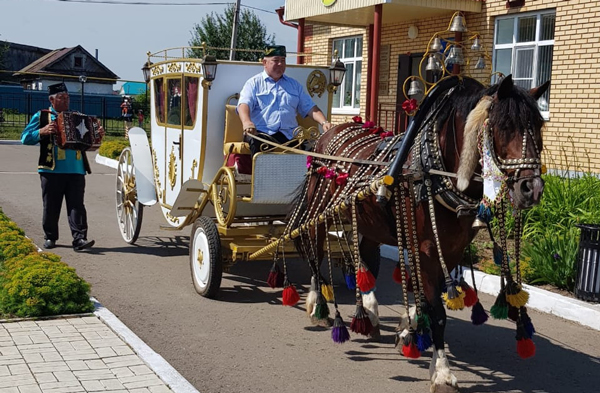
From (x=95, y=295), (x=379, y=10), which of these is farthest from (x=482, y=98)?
(x=379, y=10)

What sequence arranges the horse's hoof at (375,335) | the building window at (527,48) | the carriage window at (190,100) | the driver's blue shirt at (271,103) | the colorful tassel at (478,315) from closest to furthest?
the colorful tassel at (478,315), the horse's hoof at (375,335), the driver's blue shirt at (271,103), the carriage window at (190,100), the building window at (527,48)

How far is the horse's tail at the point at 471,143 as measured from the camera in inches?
173

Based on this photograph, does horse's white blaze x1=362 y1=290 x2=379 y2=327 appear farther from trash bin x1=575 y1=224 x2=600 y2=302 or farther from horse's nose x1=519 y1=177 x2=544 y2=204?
horse's nose x1=519 y1=177 x2=544 y2=204

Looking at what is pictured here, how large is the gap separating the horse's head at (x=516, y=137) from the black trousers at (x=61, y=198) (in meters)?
6.38

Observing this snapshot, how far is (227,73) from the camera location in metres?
7.71

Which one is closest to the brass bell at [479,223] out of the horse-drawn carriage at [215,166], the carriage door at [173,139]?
the horse-drawn carriage at [215,166]

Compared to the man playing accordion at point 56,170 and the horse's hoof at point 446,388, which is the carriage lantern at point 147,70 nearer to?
the man playing accordion at point 56,170

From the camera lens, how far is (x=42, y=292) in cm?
632

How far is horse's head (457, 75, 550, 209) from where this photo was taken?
4105 millimetres

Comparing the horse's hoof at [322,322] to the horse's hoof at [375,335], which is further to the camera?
the horse's hoof at [322,322]

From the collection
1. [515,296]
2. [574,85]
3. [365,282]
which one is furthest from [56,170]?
[574,85]

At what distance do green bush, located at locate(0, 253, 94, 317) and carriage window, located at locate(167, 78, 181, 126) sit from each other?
7.88 feet

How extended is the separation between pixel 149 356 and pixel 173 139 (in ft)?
12.4

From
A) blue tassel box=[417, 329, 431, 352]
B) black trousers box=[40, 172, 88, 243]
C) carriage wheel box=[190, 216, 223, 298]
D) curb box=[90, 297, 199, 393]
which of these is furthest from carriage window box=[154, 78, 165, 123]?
Answer: blue tassel box=[417, 329, 431, 352]
